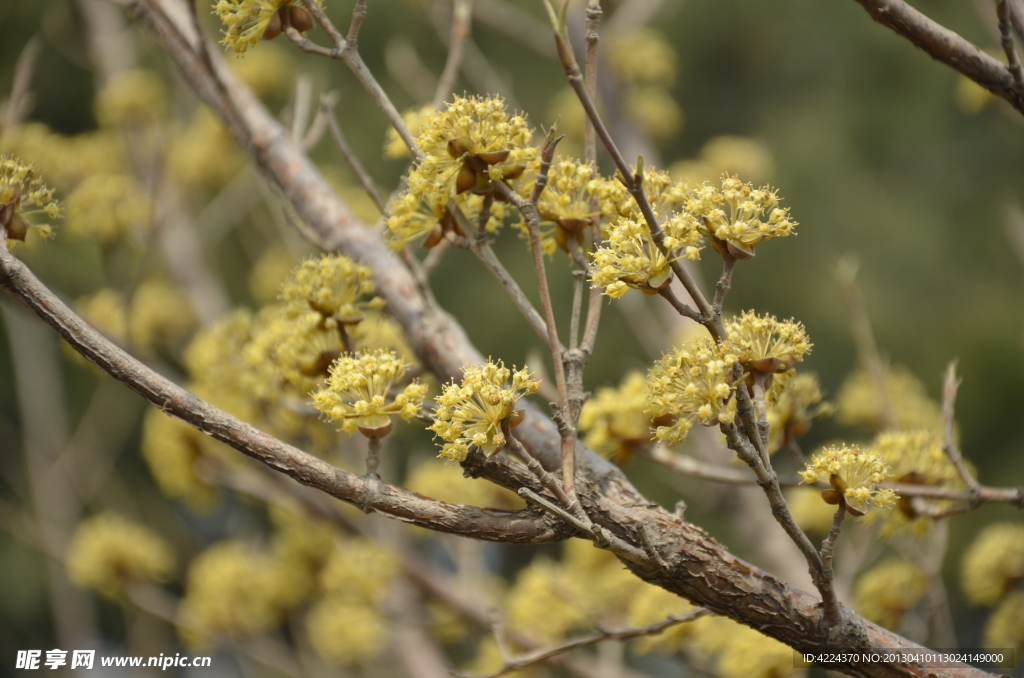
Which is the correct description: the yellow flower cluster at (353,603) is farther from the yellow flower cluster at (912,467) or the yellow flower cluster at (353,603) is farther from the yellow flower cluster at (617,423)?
the yellow flower cluster at (912,467)

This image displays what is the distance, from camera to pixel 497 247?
22.1 ft

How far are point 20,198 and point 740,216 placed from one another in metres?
1.06

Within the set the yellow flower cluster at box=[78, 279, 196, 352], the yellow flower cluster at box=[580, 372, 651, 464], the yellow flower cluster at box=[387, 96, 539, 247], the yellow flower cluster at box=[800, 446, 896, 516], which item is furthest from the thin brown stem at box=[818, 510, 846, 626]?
the yellow flower cluster at box=[78, 279, 196, 352]

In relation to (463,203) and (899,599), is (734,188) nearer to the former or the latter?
(463,203)

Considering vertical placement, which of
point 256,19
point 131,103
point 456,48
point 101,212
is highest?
point 131,103

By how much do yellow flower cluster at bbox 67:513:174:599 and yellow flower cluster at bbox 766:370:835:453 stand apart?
2.48 m

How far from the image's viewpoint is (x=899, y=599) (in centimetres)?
194

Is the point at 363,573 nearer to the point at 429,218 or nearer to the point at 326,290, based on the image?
the point at 326,290

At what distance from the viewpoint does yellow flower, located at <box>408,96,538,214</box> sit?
1092 millimetres

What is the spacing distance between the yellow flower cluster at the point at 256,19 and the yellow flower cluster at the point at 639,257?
24.6 inches

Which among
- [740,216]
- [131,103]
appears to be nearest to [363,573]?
[740,216]

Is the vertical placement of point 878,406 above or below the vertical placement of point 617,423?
above

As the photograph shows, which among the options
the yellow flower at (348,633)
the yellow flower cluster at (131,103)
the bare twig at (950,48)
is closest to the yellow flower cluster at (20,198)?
the bare twig at (950,48)

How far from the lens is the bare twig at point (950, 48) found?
1.23m
